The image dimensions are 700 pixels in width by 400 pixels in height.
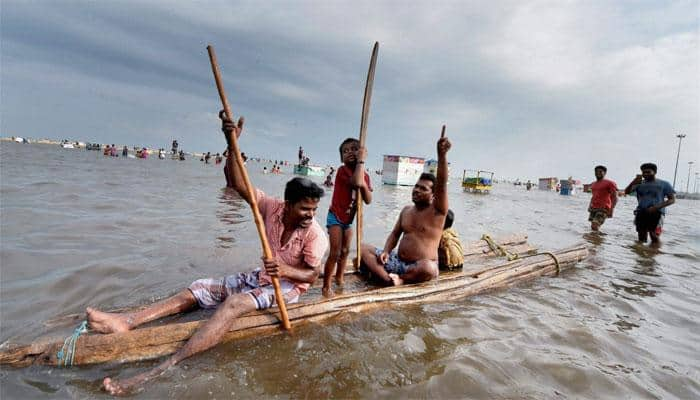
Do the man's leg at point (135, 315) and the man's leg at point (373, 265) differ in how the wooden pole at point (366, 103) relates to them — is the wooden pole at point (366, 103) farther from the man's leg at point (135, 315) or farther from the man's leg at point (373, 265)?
the man's leg at point (135, 315)

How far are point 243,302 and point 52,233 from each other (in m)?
5.00

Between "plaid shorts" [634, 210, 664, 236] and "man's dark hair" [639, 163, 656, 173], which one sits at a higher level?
"man's dark hair" [639, 163, 656, 173]

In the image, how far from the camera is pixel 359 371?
2410 mm

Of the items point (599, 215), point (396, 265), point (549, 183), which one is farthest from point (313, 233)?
point (549, 183)

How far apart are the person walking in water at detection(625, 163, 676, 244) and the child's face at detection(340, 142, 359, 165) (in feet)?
25.6

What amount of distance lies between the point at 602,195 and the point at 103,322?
10986mm

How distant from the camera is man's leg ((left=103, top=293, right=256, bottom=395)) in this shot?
204 cm

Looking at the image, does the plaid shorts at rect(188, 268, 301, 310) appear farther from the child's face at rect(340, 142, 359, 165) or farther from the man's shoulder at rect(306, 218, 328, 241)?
the child's face at rect(340, 142, 359, 165)

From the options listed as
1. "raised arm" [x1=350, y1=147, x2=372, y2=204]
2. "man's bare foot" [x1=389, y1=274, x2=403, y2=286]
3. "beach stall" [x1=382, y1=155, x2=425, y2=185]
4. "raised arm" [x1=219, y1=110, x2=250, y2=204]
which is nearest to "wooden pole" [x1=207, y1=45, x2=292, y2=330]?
"raised arm" [x1=219, y1=110, x2=250, y2=204]

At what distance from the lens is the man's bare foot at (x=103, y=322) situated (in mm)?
2336

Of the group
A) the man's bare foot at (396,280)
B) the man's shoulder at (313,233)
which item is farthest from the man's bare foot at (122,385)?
the man's bare foot at (396,280)

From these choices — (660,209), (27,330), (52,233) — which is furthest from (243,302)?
(660,209)

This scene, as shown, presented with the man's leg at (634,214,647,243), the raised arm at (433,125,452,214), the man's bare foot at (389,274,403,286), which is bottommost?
the man's bare foot at (389,274,403,286)

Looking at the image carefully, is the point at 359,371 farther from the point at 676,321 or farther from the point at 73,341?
the point at 676,321
